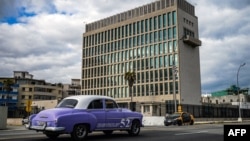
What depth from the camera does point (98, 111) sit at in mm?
12422

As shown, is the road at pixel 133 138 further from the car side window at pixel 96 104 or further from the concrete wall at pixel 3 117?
the concrete wall at pixel 3 117

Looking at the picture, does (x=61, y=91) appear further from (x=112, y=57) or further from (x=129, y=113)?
(x=129, y=113)

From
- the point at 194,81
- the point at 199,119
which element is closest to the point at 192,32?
the point at 194,81

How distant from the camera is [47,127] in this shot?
1083 cm

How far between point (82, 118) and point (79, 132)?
0.51 meters

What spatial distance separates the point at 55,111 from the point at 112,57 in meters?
81.3

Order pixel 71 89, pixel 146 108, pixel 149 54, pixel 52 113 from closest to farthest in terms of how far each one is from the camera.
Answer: pixel 52 113, pixel 146 108, pixel 149 54, pixel 71 89

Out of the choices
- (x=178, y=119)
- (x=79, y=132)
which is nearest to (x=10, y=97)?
(x=178, y=119)

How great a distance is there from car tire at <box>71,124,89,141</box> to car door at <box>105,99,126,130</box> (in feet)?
4.33

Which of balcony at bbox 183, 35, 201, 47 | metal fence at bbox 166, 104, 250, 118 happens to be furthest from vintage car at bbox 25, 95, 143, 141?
balcony at bbox 183, 35, 201, 47

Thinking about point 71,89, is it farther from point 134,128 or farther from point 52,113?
point 52,113

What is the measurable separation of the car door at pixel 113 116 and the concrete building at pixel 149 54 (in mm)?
50956

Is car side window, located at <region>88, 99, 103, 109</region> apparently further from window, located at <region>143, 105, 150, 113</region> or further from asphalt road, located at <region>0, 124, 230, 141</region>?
window, located at <region>143, 105, 150, 113</region>

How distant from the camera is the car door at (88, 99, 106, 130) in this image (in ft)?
40.0
